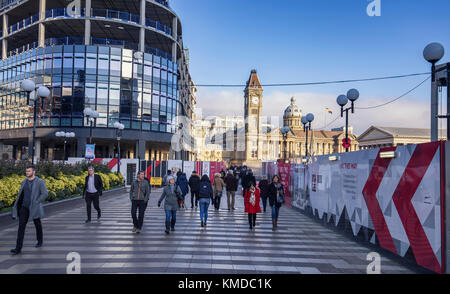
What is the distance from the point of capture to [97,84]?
40469 mm

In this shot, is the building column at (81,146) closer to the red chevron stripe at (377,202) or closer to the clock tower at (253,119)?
the red chevron stripe at (377,202)

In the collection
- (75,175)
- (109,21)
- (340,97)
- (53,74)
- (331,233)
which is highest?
(109,21)

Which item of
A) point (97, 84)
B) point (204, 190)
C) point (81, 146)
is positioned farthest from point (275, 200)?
point (97, 84)

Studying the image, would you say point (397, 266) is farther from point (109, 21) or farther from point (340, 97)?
point (109, 21)

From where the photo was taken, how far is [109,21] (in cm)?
4006

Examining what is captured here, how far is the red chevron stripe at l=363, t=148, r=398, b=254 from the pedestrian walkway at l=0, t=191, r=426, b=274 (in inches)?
19.4

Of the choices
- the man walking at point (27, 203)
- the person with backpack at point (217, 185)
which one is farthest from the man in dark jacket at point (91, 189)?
the person with backpack at point (217, 185)

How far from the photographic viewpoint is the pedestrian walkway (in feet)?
22.6

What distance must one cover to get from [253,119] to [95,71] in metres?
90.4

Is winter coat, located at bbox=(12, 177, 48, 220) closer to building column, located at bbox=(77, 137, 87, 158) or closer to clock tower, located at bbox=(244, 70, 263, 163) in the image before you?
building column, located at bbox=(77, 137, 87, 158)

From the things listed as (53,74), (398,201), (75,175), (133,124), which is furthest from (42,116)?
(398,201)

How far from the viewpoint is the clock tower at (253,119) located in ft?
409

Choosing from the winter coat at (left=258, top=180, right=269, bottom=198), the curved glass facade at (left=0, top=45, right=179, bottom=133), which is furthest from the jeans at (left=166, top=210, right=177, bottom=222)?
the curved glass facade at (left=0, top=45, right=179, bottom=133)
